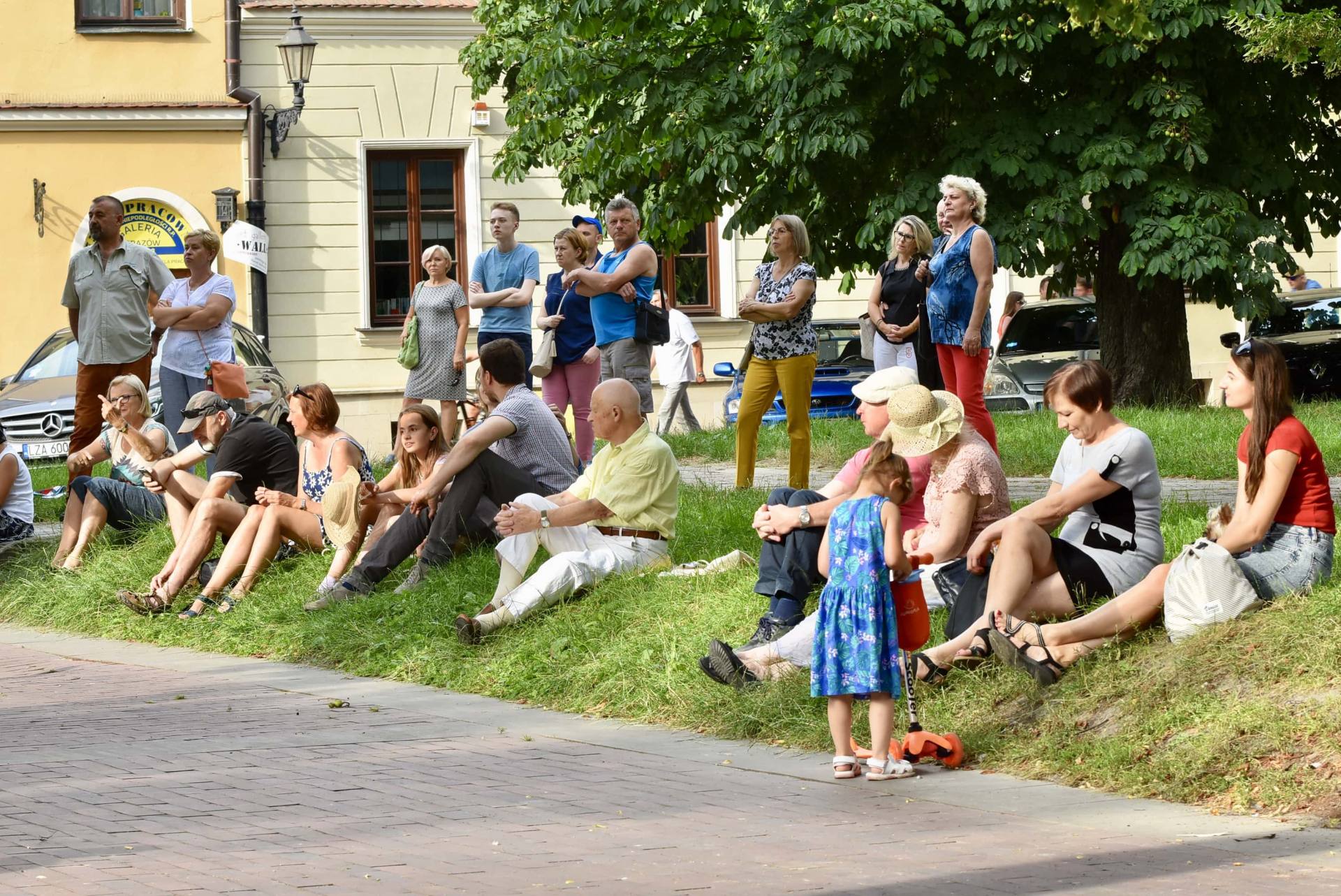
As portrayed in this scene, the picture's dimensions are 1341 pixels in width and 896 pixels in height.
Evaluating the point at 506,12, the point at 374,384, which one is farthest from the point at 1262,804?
the point at 374,384

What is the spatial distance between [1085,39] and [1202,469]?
6.45m

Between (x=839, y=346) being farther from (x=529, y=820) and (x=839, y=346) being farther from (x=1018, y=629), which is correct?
(x=529, y=820)

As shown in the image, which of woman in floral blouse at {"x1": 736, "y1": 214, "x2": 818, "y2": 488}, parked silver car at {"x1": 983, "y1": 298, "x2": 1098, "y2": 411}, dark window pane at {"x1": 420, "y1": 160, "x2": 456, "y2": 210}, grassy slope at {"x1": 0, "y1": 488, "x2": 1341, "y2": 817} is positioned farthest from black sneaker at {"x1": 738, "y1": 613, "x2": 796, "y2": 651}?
dark window pane at {"x1": 420, "y1": 160, "x2": 456, "y2": 210}

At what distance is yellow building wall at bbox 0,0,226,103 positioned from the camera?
88.9 feet

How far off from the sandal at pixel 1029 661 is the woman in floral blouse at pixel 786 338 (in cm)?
524

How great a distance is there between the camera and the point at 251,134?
90.4 ft

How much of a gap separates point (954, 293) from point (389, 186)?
18.5m

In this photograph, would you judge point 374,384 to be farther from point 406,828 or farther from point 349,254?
Answer: point 406,828

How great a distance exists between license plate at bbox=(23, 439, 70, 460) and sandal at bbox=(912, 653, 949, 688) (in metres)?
14.0

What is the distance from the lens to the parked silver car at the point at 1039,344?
23.2 metres

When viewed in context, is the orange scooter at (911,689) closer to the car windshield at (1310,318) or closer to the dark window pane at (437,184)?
the car windshield at (1310,318)

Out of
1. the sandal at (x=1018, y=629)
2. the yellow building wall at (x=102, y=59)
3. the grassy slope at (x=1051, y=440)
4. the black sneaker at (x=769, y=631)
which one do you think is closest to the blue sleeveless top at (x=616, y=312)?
the grassy slope at (x=1051, y=440)

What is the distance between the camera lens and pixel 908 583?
7.23m

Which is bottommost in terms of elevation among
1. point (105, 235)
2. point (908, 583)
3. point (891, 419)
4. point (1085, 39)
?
point (908, 583)
